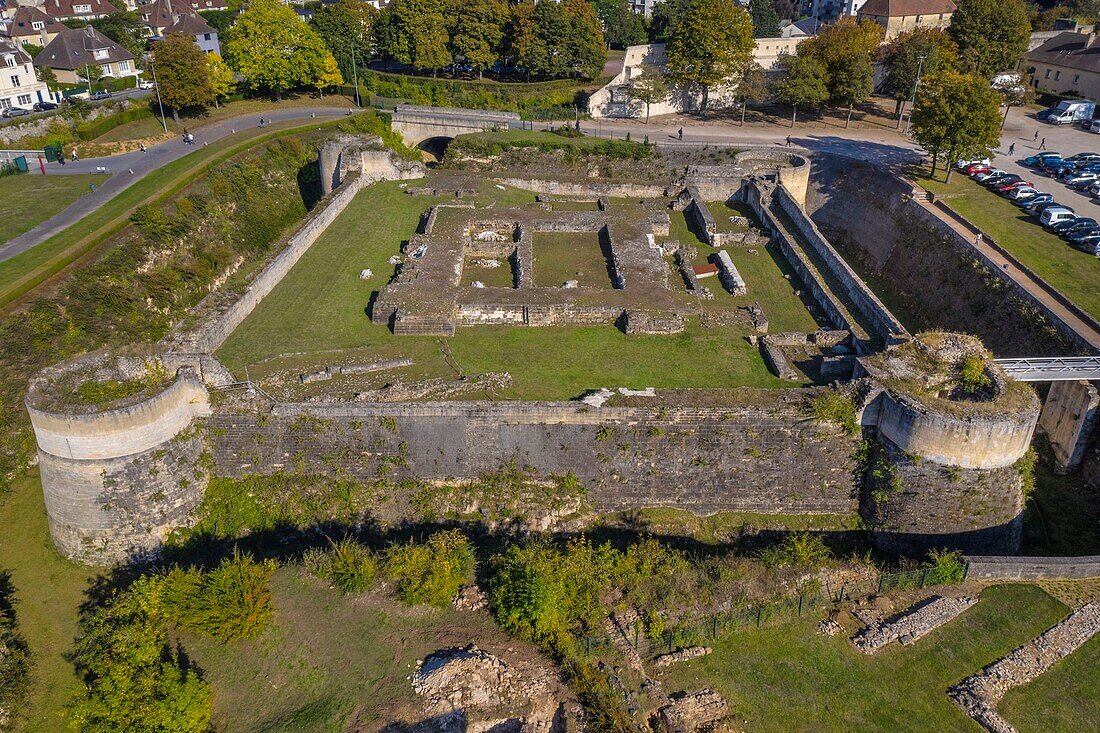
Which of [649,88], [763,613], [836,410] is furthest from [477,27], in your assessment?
[763,613]

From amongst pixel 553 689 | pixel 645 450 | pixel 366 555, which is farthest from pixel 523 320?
pixel 553 689

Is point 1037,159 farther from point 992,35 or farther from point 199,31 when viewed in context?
point 199,31

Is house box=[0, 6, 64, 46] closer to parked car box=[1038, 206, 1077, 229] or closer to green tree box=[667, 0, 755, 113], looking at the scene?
green tree box=[667, 0, 755, 113]

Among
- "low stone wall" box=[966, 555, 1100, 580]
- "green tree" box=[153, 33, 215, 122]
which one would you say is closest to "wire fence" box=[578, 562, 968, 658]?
"low stone wall" box=[966, 555, 1100, 580]

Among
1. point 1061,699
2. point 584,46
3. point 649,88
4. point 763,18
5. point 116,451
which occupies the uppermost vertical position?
point 763,18

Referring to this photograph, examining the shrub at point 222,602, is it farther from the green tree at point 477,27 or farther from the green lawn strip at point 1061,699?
the green tree at point 477,27

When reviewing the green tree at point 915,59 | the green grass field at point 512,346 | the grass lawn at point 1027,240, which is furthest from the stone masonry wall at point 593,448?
the green tree at point 915,59
